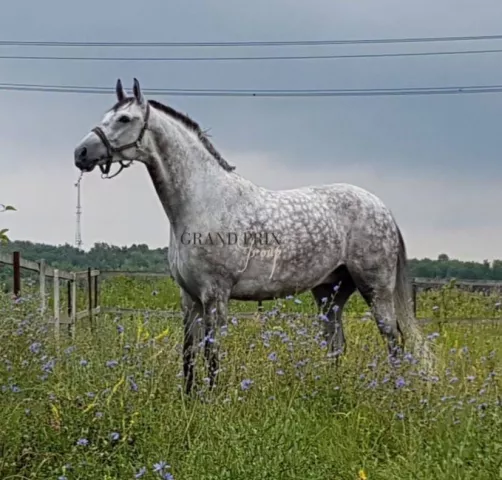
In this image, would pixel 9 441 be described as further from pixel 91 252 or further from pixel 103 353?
pixel 91 252

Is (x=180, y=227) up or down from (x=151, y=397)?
up

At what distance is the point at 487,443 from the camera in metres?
3.82

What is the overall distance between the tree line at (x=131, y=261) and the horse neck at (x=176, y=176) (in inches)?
240

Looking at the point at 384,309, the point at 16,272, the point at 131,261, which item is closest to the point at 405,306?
the point at 384,309

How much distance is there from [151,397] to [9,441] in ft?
2.73

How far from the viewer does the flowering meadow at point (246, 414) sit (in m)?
3.89

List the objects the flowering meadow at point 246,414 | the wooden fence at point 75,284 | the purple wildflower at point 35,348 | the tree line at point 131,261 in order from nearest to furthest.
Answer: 1. the flowering meadow at point 246,414
2. the purple wildflower at point 35,348
3. the wooden fence at point 75,284
4. the tree line at point 131,261

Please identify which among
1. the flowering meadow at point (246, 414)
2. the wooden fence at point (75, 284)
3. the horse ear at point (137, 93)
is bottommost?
the flowering meadow at point (246, 414)

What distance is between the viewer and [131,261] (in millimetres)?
14570

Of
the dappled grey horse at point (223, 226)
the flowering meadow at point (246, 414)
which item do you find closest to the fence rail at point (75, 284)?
the dappled grey horse at point (223, 226)

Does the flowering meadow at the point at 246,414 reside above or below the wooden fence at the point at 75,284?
below

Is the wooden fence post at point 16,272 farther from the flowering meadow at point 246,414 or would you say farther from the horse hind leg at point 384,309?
the horse hind leg at point 384,309

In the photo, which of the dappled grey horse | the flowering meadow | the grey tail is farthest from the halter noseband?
the grey tail

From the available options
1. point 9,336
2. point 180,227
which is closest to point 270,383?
point 180,227
